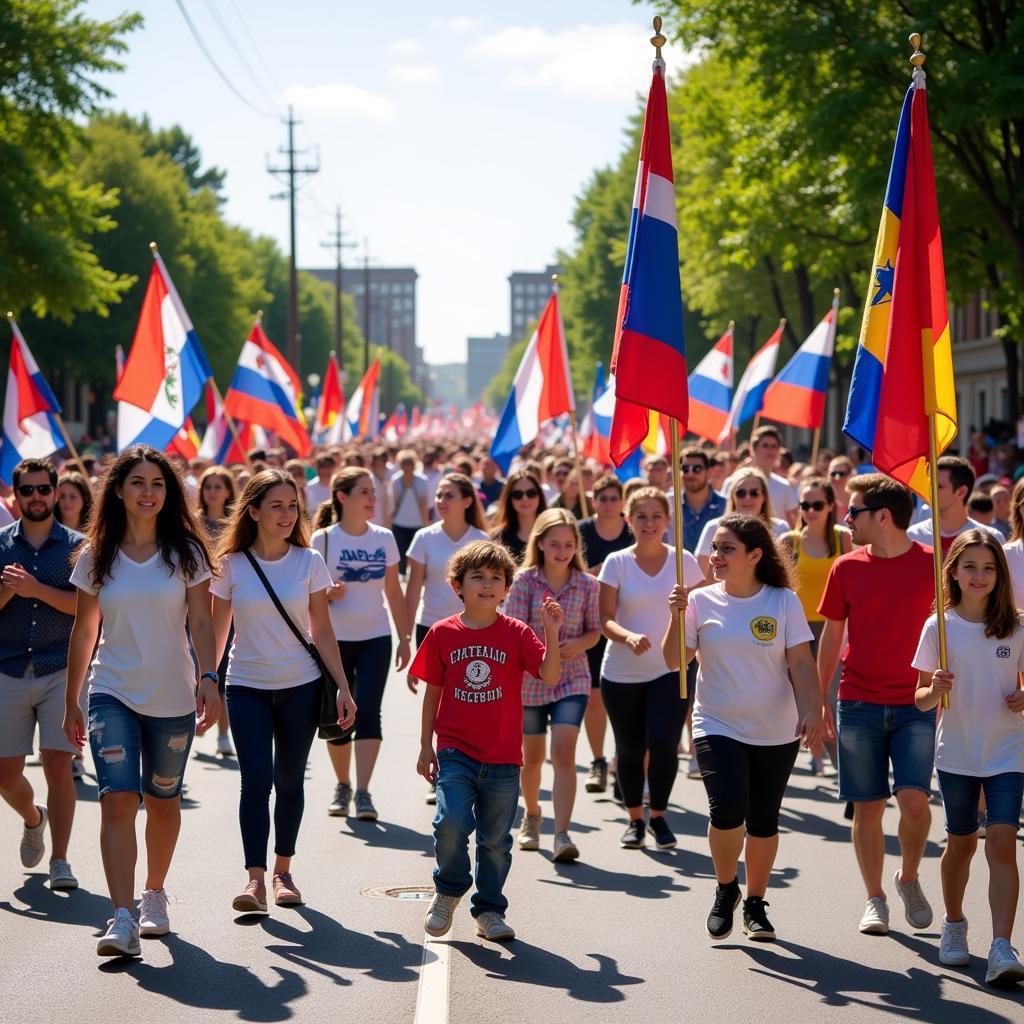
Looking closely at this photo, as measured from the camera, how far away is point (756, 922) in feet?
23.6

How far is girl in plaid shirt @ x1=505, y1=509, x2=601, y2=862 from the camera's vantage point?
30.1 feet

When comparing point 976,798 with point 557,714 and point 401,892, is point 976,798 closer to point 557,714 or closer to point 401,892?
point 401,892

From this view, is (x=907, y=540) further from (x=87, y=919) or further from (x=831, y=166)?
(x=831, y=166)

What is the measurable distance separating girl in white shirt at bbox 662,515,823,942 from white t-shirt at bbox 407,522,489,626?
333 centimetres

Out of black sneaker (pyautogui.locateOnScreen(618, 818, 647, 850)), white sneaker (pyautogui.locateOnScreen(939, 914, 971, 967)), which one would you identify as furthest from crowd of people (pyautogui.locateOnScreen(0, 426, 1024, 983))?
black sneaker (pyautogui.locateOnScreen(618, 818, 647, 850))

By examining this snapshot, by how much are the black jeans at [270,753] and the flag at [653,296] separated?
1.96 m

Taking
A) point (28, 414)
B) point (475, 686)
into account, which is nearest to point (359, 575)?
point (475, 686)

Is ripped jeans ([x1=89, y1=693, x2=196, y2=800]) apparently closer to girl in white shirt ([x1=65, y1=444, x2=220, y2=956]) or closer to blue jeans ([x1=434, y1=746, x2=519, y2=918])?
girl in white shirt ([x1=65, y1=444, x2=220, y2=956])

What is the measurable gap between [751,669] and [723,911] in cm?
95

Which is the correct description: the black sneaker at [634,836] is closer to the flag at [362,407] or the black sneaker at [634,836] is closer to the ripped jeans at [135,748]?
the ripped jeans at [135,748]

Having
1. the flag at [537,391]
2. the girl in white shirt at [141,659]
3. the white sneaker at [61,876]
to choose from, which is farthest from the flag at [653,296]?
the flag at [537,391]

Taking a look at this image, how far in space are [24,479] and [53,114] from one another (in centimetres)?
2692

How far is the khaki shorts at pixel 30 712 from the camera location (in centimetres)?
799

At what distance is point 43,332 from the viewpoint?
56500mm
